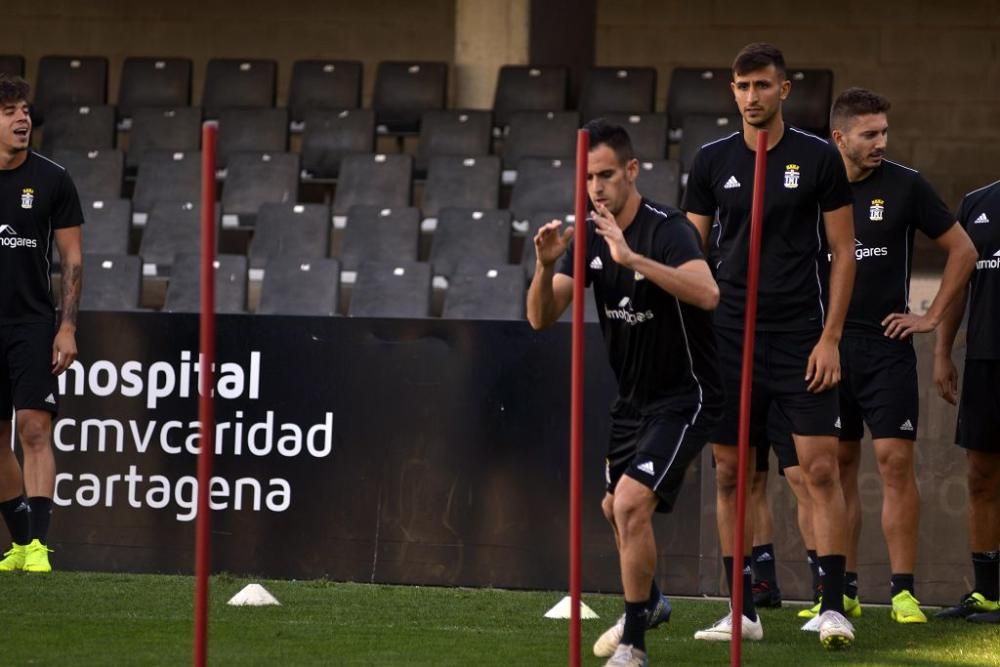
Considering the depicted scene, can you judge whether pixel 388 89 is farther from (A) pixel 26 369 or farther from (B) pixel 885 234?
(B) pixel 885 234

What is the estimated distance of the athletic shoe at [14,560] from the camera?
24.6 feet

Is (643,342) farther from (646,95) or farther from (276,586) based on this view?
(646,95)

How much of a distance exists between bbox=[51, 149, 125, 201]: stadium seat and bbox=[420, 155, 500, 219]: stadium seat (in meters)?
2.28

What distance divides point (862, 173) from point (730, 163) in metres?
0.95

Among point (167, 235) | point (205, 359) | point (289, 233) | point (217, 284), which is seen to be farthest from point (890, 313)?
point (167, 235)

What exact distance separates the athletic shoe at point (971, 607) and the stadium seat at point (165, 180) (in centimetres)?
681

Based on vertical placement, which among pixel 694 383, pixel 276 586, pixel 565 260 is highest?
pixel 565 260

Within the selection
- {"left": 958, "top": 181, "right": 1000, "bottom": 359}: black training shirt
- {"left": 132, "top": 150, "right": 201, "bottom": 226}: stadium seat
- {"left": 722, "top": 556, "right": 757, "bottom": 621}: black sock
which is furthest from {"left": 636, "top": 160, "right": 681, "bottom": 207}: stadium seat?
{"left": 722, "top": 556, "right": 757, "bottom": 621}: black sock

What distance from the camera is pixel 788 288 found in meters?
6.06

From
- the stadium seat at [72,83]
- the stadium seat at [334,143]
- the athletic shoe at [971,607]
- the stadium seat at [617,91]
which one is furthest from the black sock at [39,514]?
the stadium seat at [72,83]

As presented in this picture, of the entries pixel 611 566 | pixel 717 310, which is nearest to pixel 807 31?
pixel 611 566

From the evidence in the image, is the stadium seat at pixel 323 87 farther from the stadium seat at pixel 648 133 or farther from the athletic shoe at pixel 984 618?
the athletic shoe at pixel 984 618

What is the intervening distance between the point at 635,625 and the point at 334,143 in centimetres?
817

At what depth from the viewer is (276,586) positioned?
24.9 ft
